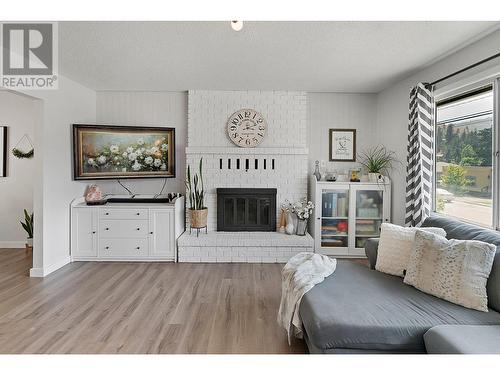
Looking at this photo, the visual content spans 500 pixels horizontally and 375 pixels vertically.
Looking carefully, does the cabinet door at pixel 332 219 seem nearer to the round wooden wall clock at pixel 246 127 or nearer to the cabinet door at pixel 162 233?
the round wooden wall clock at pixel 246 127

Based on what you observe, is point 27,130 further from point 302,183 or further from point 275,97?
point 302,183

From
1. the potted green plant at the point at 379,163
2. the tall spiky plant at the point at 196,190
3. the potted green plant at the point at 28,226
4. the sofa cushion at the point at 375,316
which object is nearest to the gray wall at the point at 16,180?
the potted green plant at the point at 28,226

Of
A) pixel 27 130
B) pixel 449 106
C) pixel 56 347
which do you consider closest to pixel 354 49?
pixel 449 106

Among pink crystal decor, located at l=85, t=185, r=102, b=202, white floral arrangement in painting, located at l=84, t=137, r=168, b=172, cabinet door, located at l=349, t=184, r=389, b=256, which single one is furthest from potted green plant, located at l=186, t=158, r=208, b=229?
cabinet door, located at l=349, t=184, r=389, b=256

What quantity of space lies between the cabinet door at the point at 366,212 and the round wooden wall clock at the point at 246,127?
1.64 m

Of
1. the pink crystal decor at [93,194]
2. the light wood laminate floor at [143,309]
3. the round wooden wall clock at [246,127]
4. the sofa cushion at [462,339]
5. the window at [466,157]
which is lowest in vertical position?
the light wood laminate floor at [143,309]

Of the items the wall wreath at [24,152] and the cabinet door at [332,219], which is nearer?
the cabinet door at [332,219]

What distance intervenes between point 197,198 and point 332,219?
6.72 ft

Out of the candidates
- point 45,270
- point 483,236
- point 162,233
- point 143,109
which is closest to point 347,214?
point 483,236

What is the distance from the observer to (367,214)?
4695 millimetres

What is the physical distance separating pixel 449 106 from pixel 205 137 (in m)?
3.25

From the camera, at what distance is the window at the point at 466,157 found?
9.45ft

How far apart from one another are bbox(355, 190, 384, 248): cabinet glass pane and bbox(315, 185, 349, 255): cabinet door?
16 cm

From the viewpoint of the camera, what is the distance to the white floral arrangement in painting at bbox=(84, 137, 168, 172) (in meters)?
4.61
